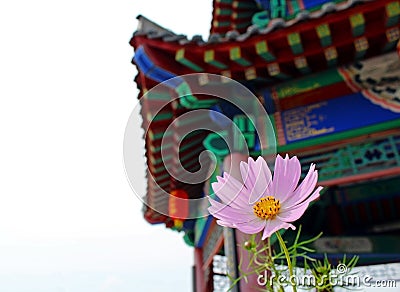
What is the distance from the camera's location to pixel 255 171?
1.48 feet

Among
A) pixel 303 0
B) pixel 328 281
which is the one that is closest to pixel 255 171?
pixel 328 281

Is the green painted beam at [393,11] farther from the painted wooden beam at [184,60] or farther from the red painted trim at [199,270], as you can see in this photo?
the red painted trim at [199,270]

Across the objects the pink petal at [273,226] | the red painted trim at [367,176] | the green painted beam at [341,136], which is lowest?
the pink petal at [273,226]

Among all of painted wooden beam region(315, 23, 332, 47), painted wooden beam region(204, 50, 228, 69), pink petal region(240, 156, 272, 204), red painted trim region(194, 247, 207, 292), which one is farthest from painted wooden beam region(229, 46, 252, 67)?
red painted trim region(194, 247, 207, 292)

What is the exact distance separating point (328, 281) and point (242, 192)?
135 mm

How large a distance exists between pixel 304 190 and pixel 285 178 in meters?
0.03

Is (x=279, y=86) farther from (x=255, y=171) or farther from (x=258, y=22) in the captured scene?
(x=255, y=171)

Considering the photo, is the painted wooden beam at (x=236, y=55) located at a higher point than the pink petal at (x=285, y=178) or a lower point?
higher

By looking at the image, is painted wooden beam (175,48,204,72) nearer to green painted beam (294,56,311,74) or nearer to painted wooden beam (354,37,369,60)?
green painted beam (294,56,311,74)

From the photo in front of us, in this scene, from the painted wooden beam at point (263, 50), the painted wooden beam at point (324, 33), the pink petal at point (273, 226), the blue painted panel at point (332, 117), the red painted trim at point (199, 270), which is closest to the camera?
the pink petal at point (273, 226)

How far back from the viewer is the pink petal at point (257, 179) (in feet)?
1.43

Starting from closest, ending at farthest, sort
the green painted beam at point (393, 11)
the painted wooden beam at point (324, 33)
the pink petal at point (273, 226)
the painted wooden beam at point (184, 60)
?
the pink petal at point (273, 226) < the green painted beam at point (393, 11) < the painted wooden beam at point (324, 33) < the painted wooden beam at point (184, 60)

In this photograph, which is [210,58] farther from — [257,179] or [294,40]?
[257,179]

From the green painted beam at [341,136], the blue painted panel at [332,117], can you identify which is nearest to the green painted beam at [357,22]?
the blue painted panel at [332,117]
